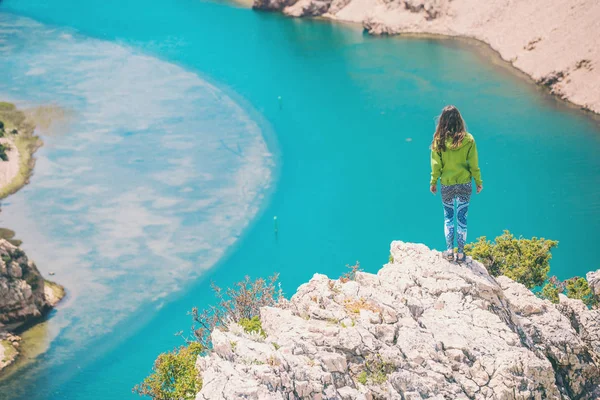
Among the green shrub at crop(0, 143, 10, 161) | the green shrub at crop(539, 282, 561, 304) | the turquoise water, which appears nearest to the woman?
the green shrub at crop(539, 282, 561, 304)

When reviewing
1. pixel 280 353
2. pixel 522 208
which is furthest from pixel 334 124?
pixel 280 353

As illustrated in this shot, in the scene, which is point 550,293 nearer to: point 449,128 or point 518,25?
point 449,128

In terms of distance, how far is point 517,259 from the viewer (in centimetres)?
2859

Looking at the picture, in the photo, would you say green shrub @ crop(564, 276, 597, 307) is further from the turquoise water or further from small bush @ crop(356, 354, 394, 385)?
small bush @ crop(356, 354, 394, 385)

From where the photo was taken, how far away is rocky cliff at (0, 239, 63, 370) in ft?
119

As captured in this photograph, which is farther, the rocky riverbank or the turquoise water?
the rocky riverbank

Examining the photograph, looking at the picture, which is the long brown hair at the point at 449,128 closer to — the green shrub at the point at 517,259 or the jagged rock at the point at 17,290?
the green shrub at the point at 517,259

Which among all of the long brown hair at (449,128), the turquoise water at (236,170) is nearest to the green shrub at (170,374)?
the turquoise water at (236,170)

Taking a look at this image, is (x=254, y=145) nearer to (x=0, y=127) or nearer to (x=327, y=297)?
(x=0, y=127)

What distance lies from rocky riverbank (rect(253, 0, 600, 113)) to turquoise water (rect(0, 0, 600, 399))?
7.78 ft

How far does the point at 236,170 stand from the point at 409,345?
33.8 metres

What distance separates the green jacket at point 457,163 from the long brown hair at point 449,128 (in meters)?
0.14

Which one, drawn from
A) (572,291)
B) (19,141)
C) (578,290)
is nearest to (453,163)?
(572,291)

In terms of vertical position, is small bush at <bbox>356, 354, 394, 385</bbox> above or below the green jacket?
below
